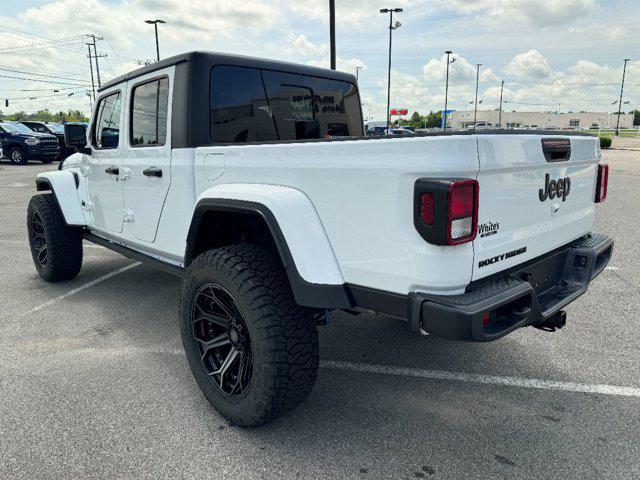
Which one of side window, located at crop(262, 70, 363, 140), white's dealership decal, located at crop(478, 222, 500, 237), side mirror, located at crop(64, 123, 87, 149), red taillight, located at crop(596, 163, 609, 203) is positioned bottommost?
white's dealership decal, located at crop(478, 222, 500, 237)

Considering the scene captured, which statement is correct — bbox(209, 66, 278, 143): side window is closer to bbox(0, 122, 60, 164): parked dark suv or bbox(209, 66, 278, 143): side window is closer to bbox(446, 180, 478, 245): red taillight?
bbox(446, 180, 478, 245): red taillight

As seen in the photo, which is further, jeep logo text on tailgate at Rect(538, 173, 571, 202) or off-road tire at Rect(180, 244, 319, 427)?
jeep logo text on tailgate at Rect(538, 173, 571, 202)

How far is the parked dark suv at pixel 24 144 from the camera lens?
20891 millimetres

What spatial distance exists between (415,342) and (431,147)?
220 centimetres

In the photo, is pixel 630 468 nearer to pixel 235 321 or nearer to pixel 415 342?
pixel 415 342

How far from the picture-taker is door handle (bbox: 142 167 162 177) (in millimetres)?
3312

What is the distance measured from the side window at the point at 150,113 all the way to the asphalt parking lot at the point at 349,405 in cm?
152

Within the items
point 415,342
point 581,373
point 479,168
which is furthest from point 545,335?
point 479,168

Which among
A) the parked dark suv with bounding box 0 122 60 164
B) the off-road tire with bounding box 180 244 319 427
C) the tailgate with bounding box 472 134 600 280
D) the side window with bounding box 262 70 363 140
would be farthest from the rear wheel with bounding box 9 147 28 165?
the tailgate with bounding box 472 134 600 280

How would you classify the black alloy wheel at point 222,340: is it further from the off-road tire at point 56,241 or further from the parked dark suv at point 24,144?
the parked dark suv at point 24,144

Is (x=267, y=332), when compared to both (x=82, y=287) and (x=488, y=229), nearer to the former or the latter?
(x=488, y=229)

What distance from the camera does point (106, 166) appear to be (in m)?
4.09

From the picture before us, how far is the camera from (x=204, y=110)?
3.14 metres

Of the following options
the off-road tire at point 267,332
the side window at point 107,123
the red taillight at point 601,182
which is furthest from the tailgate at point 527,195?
the side window at point 107,123
